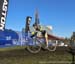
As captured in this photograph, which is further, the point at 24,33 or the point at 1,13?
the point at 1,13

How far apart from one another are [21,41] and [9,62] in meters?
15.2

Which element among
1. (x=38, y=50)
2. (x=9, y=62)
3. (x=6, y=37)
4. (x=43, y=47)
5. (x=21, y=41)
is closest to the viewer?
(x=9, y=62)

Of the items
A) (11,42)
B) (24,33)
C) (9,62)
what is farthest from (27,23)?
(9,62)

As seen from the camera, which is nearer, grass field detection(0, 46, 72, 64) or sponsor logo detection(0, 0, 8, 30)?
grass field detection(0, 46, 72, 64)

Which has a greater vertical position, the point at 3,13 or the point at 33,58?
the point at 3,13

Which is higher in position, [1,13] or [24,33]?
[1,13]

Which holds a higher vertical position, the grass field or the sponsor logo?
the sponsor logo

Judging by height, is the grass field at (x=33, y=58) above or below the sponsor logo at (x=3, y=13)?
below

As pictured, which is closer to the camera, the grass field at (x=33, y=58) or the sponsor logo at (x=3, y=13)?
the grass field at (x=33, y=58)

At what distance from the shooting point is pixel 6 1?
33.0m

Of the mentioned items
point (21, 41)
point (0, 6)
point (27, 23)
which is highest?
point (0, 6)

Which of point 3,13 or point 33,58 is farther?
point 3,13

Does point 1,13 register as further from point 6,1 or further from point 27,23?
point 27,23

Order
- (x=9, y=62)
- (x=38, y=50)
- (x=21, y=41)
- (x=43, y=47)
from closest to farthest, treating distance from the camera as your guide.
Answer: (x=9, y=62) < (x=38, y=50) < (x=43, y=47) < (x=21, y=41)
